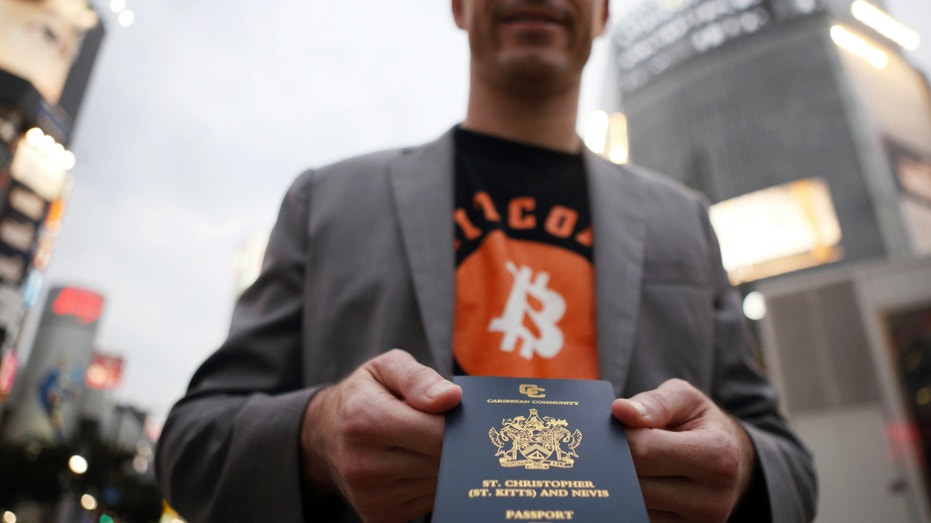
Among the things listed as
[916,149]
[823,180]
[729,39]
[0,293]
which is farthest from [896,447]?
[729,39]

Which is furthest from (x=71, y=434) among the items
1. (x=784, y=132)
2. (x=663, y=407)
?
(x=784, y=132)

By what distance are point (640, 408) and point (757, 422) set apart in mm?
829

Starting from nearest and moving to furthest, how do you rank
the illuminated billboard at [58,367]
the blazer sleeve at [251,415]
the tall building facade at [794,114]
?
the blazer sleeve at [251,415] < the illuminated billboard at [58,367] < the tall building facade at [794,114]

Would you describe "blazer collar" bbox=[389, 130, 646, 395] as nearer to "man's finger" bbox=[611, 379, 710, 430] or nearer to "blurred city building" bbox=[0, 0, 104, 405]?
"man's finger" bbox=[611, 379, 710, 430]

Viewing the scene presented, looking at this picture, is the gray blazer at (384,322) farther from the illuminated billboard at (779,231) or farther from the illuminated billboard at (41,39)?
the illuminated billboard at (41,39)

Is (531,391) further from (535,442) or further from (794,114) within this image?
(794,114)

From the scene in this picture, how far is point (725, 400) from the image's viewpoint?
1.50 meters

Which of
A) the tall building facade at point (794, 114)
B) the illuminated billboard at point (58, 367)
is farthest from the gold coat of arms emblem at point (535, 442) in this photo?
the illuminated billboard at point (58, 367)

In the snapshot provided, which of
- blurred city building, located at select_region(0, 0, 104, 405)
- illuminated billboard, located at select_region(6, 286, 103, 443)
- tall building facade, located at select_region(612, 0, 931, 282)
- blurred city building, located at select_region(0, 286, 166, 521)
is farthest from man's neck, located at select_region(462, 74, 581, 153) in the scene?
illuminated billboard, located at select_region(6, 286, 103, 443)

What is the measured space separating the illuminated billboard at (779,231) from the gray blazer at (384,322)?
1227 inches

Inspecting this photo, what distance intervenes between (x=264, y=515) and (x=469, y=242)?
2.62 ft

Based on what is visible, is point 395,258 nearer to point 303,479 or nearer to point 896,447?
point 303,479

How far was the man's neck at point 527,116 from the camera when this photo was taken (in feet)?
5.85

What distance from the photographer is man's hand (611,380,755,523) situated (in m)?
0.76
